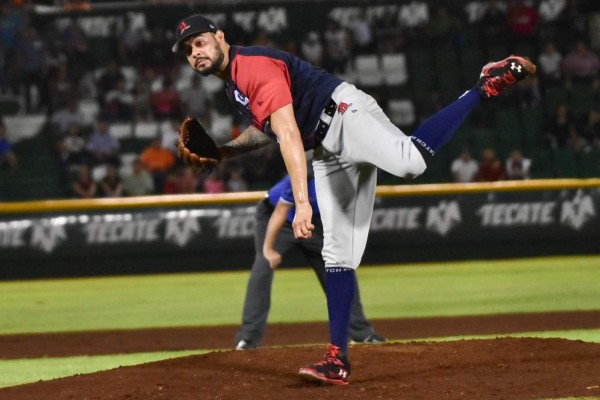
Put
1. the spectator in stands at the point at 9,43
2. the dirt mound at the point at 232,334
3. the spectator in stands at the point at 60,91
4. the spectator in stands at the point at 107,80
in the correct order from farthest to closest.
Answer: the spectator in stands at the point at 9,43
the spectator in stands at the point at 107,80
the spectator in stands at the point at 60,91
the dirt mound at the point at 232,334

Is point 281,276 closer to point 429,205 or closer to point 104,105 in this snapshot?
point 429,205

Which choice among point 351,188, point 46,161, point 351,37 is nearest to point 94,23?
point 46,161

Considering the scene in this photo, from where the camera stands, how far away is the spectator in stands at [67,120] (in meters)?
16.3

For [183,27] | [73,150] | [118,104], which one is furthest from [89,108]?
[183,27]

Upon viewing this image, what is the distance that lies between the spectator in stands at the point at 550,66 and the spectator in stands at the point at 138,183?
679 centimetres

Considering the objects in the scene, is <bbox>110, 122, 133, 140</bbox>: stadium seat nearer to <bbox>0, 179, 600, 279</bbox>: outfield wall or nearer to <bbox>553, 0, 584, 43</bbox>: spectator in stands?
<bbox>0, 179, 600, 279</bbox>: outfield wall

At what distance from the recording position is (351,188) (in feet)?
16.9

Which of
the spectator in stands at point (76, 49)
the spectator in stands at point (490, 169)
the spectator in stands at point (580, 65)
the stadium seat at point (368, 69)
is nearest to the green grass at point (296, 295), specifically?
the spectator in stands at point (490, 169)

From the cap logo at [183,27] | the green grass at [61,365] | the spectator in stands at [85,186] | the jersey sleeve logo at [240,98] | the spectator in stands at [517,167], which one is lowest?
the green grass at [61,365]

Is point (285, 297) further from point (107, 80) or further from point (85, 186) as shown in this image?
point (107, 80)

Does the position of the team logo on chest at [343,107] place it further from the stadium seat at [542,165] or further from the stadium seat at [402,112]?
the stadium seat at [402,112]

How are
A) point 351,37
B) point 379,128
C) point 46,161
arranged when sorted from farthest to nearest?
point 351,37, point 46,161, point 379,128

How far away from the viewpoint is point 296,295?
1072 cm

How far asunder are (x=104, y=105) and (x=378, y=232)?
20.6 ft
